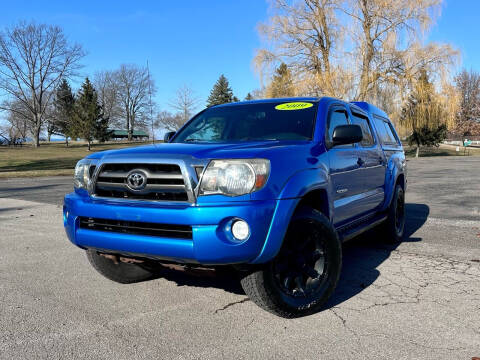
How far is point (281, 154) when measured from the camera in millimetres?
3096

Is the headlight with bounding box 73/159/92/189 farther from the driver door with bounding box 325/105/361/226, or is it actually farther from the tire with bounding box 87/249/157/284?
the driver door with bounding box 325/105/361/226

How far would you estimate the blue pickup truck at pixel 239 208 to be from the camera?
2.81 metres

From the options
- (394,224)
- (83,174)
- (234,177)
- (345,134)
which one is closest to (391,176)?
(394,224)

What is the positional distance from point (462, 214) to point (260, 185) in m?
6.63

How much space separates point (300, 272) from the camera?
3330 mm

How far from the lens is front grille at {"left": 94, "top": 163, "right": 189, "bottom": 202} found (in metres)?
2.93

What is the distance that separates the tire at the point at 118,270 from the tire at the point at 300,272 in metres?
1.31

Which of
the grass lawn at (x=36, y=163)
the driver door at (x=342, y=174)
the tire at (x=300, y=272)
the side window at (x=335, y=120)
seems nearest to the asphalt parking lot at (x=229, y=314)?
the tire at (x=300, y=272)

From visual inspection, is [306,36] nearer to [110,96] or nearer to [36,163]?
[36,163]

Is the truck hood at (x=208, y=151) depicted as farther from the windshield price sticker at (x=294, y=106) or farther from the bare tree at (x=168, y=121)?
the bare tree at (x=168, y=121)

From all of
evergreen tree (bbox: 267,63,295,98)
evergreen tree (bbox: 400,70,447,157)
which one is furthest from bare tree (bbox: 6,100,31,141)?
evergreen tree (bbox: 400,70,447,157)

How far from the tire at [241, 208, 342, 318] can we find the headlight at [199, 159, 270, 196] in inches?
18.8

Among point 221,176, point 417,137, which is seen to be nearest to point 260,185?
point 221,176

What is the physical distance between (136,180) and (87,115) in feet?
192
